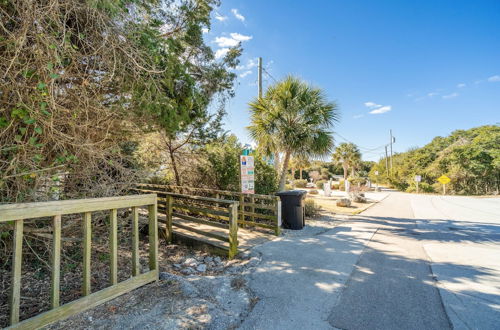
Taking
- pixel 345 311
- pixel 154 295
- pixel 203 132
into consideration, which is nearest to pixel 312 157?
pixel 203 132

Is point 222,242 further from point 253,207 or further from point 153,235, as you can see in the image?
point 153,235

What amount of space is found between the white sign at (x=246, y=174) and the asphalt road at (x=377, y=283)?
1.72 m

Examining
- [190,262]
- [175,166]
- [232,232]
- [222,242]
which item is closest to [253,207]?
[222,242]

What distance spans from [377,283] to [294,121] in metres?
5.38

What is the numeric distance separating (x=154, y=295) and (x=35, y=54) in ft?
9.36

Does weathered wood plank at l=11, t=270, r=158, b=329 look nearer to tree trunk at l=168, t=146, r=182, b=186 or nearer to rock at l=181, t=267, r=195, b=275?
rock at l=181, t=267, r=195, b=275

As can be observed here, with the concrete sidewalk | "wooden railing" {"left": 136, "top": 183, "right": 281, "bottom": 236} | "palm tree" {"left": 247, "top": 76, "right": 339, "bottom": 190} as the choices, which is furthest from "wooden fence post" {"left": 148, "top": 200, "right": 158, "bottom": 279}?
"palm tree" {"left": 247, "top": 76, "right": 339, "bottom": 190}

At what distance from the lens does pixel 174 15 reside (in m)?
4.55

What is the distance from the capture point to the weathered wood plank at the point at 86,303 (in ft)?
6.15

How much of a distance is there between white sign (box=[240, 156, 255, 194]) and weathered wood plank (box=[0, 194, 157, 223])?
3401 millimetres

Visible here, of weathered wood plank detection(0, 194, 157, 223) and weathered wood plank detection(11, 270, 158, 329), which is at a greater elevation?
weathered wood plank detection(0, 194, 157, 223)

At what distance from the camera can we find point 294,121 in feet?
24.5

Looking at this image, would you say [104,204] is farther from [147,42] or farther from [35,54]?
[147,42]

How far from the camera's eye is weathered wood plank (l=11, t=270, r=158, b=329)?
188 centimetres
